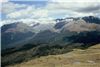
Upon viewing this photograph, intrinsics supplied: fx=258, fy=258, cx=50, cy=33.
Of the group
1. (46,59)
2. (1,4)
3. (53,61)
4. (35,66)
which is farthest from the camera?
(46,59)

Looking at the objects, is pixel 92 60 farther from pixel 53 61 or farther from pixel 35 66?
pixel 35 66

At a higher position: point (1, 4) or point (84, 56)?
point (1, 4)

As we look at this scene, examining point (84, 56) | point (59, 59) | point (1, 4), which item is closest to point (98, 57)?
point (84, 56)

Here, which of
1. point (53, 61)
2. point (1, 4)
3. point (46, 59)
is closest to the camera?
point (1, 4)

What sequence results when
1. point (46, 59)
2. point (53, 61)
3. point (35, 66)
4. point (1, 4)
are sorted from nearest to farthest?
point (1, 4) < point (35, 66) < point (53, 61) < point (46, 59)

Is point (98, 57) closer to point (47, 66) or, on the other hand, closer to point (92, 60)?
point (92, 60)

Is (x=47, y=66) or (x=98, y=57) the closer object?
(x=47, y=66)

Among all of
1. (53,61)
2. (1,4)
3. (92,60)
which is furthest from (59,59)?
(1,4)

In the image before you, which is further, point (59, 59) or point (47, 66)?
point (59, 59)

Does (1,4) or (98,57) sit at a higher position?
(1,4)
